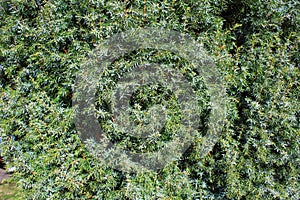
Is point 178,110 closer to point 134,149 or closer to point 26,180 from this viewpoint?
point 134,149

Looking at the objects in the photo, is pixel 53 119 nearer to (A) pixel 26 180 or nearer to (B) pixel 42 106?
(B) pixel 42 106

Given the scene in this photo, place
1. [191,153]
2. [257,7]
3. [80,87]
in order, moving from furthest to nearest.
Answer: [257,7], [191,153], [80,87]

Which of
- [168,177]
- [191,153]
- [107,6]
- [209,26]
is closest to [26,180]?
[168,177]

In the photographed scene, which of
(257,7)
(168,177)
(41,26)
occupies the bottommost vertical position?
(168,177)

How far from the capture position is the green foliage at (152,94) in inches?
93.8

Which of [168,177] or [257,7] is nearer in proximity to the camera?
[168,177]

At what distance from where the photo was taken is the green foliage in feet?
7.82

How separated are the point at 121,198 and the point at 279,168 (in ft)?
5.18

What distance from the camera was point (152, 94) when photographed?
237 cm

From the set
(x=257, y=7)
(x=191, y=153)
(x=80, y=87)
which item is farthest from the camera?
(x=257, y=7)

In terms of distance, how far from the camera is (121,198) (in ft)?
7.80

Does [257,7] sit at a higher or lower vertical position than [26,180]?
higher

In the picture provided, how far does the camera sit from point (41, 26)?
2.50 m

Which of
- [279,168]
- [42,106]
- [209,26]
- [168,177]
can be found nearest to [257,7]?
[209,26]
